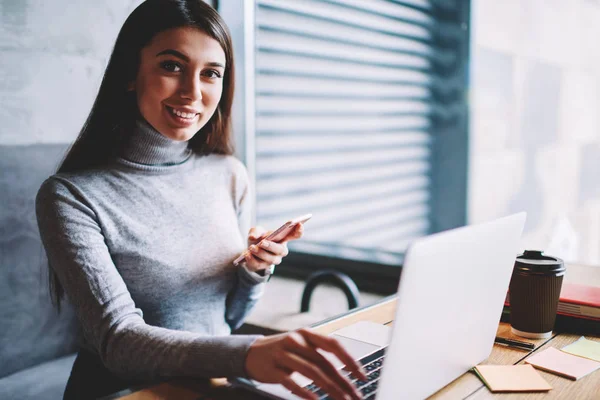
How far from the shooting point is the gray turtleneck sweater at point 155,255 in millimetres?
955

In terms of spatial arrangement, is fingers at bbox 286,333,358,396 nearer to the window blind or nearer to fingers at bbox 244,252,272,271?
fingers at bbox 244,252,272,271

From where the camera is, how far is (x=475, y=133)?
2.03 meters

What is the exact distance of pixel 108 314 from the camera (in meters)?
1.05

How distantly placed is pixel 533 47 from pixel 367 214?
0.95 m

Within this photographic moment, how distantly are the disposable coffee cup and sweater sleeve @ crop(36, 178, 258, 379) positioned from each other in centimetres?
56

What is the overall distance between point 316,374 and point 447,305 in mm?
209

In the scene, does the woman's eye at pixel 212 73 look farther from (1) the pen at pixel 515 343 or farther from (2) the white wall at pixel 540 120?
(2) the white wall at pixel 540 120

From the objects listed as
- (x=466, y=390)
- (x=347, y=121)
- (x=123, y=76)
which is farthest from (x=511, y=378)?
(x=347, y=121)

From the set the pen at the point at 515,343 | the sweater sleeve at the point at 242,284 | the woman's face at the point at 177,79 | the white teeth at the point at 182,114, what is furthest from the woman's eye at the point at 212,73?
the pen at the point at 515,343

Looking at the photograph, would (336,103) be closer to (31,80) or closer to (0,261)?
(31,80)

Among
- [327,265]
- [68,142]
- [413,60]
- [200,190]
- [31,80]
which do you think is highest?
[413,60]

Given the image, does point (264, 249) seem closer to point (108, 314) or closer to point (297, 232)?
point (297, 232)

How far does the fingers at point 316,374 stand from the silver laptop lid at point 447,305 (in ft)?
0.16

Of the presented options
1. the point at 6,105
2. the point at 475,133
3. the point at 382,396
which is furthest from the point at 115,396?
the point at 475,133
